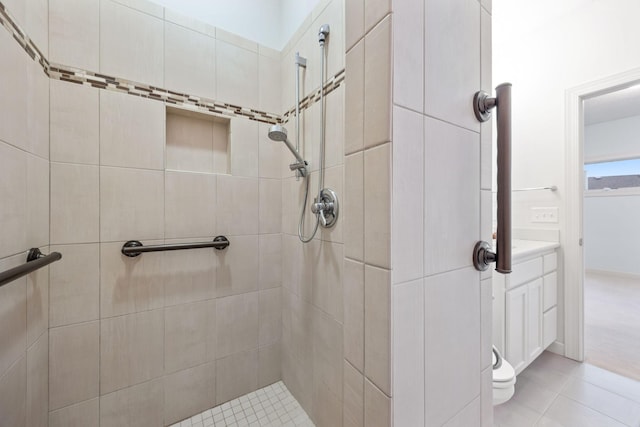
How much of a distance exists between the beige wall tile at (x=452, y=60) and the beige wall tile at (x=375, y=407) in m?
0.57

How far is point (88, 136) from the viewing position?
111cm

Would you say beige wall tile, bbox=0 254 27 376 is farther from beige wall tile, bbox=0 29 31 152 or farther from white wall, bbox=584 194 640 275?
white wall, bbox=584 194 640 275

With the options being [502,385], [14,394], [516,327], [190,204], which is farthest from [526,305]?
[14,394]

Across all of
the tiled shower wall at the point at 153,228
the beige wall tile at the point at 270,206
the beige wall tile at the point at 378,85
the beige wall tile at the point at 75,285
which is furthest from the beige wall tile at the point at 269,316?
the beige wall tile at the point at 378,85

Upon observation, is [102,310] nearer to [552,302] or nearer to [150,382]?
[150,382]

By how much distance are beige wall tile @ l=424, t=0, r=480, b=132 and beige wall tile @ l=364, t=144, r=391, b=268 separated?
0.51 ft

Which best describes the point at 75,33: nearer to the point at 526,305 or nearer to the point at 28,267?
the point at 28,267

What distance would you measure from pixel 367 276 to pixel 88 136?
54.1 inches

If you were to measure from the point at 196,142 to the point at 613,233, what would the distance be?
632 cm

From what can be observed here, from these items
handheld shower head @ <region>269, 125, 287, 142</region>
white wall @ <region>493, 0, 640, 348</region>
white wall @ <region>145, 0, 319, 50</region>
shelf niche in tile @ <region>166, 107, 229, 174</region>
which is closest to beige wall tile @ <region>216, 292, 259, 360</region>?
shelf niche in tile @ <region>166, 107, 229, 174</region>

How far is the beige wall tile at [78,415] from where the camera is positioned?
1059mm

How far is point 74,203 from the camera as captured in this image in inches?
42.8

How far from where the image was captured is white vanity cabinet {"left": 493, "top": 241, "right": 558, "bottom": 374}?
1470 millimetres

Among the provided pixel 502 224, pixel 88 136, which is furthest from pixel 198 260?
pixel 502 224
